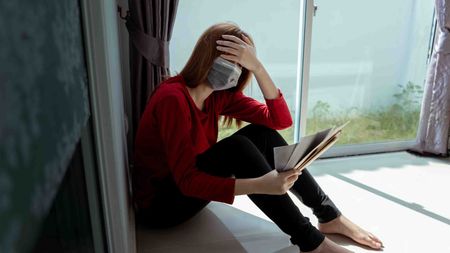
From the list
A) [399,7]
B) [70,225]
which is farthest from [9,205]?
[399,7]

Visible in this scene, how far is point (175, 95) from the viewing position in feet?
4.20

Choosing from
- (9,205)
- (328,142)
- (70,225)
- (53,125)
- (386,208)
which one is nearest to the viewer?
(9,205)

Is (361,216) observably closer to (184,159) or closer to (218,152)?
(218,152)

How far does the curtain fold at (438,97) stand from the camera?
226 centimetres

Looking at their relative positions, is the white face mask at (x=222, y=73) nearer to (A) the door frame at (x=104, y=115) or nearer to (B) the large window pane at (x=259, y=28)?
(A) the door frame at (x=104, y=115)

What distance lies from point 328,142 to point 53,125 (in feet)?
2.96

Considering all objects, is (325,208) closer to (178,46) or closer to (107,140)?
(107,140)

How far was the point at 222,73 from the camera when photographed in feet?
4.48

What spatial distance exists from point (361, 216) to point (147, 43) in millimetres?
1235

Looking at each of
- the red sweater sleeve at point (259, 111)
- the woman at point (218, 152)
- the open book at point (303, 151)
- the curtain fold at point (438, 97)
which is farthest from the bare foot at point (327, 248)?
the curtain fold at point (438, 97)

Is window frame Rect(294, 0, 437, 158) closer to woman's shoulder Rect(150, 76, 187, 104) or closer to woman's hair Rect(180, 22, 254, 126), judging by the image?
woman's hair Rect(180, 22, 254, 126)

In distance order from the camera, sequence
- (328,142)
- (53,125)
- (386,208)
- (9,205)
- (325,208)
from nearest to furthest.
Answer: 1. (9,205)
2. (53,125)
3. (328,142)
4. (325,208)
5. (386,208)

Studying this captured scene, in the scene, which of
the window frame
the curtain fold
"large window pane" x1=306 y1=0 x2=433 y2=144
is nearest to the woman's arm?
the window frame

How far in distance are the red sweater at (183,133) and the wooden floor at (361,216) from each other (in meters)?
0.25
